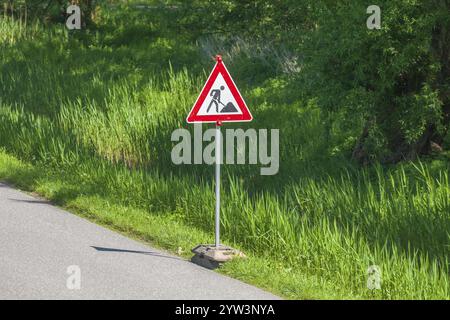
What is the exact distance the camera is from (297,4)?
1905 cm

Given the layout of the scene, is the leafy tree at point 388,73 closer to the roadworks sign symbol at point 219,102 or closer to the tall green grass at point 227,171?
the tall green grass at point 227,171

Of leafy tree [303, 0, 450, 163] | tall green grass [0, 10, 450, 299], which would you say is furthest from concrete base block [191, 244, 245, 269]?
leafy tree [303, 0, 450, 163]

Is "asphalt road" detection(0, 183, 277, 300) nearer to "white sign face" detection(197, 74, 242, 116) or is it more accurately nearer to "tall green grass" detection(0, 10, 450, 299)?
"tall green grass" detection(0, 10, 450, 299)

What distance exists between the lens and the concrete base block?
1033cm

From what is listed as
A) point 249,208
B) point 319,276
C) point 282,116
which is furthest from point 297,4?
point 319,276

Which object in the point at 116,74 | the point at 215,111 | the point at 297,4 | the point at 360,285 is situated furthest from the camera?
the point at 116,74

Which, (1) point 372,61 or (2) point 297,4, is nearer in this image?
(1) point 372,61

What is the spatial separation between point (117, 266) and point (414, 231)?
3.62 m

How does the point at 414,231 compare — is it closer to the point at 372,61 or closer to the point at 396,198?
the point at 396,198

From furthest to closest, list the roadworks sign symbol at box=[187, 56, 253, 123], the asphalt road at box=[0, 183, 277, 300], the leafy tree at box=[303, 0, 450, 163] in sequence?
the leafy tree at box=[303, 0, 450, 163] → the roadworks sign symbol at box=[187, 56, 253, 123] → the asphalt road at box=[0, 183, 277, 300]

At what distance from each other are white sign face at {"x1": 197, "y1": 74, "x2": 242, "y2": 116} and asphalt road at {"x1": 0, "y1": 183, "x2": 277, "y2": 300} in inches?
67.9

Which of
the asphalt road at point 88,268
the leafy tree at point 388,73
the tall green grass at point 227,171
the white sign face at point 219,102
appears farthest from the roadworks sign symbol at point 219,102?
the leafy tree at point 388,73

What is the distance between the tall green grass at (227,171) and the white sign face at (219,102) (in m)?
1.50

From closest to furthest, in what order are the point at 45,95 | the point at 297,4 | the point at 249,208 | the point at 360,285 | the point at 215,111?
the point at 360,285
the point at 215,111
the point at 249,208
the point at 297,4
the point at 45,95
